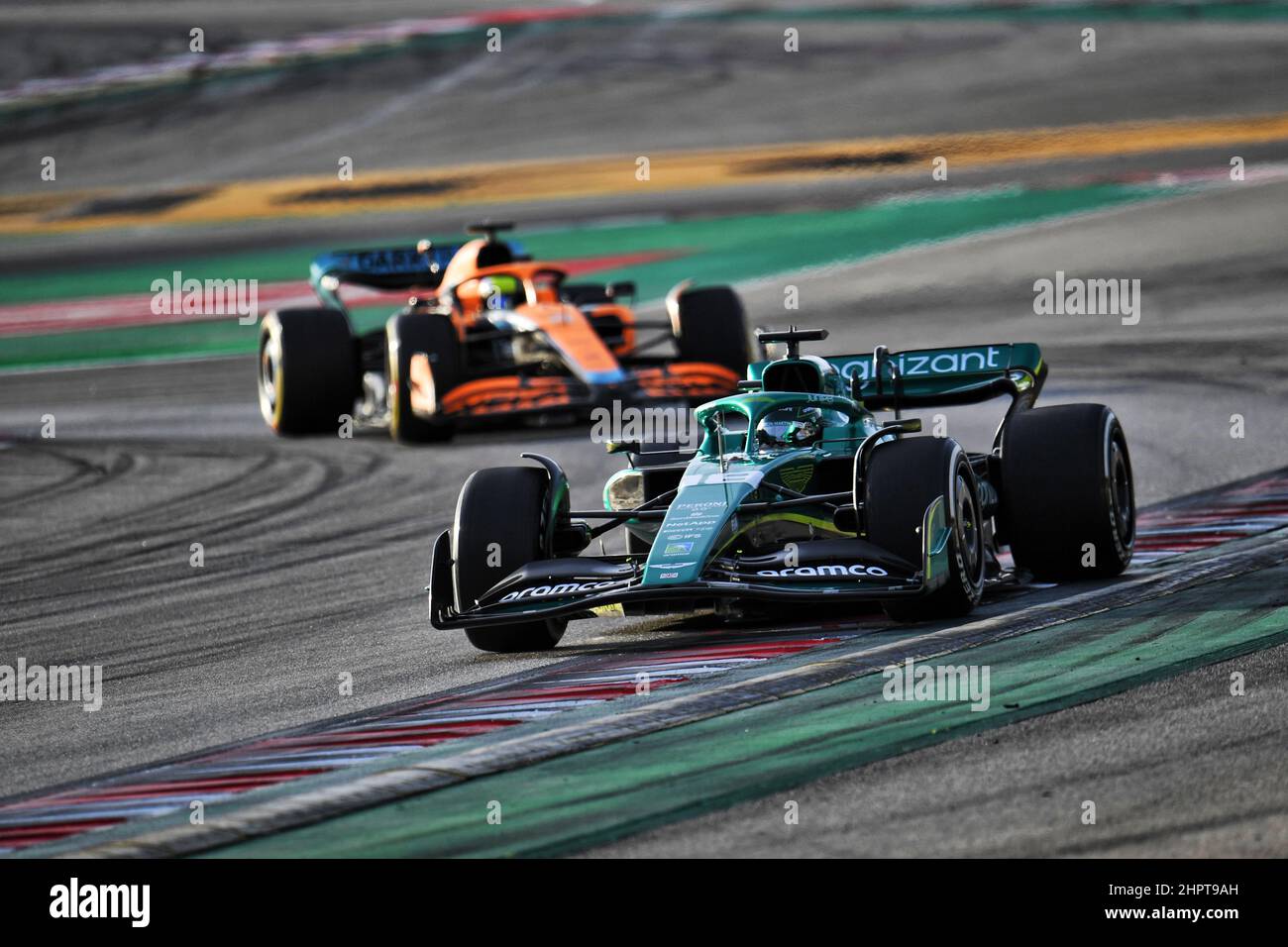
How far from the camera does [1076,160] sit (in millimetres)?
33000

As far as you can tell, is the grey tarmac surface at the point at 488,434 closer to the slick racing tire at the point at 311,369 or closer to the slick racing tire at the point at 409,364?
the slick racing tire at the point at 409,364

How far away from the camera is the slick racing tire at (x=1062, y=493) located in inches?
400

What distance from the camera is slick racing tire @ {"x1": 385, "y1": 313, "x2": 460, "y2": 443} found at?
58.2 ft

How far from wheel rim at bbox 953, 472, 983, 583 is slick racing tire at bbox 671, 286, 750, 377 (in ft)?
29.3

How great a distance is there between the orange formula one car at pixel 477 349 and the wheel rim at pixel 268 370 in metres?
0.02

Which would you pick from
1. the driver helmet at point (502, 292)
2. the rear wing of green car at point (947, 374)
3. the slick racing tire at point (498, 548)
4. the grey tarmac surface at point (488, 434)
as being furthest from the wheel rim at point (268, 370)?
the slick racing tire at point (498, 548)

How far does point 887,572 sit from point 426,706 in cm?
207

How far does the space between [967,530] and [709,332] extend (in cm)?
926

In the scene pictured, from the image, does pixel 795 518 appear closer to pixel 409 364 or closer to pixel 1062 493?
pixel 1062 493

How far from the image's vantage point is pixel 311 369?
19.3 meters

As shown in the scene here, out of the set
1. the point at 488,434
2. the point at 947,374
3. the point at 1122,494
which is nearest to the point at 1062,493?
the point at 1122,494

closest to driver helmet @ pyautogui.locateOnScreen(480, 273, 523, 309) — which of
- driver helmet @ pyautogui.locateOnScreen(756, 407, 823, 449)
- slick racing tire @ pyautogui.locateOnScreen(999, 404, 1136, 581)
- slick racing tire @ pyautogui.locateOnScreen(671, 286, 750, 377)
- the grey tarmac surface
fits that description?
the grey tarmac surface
